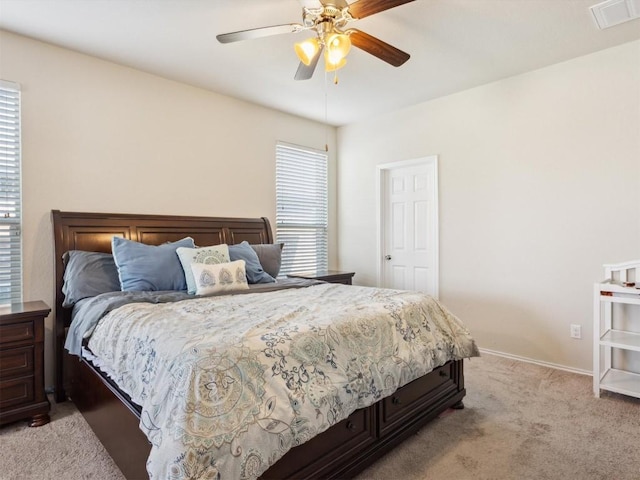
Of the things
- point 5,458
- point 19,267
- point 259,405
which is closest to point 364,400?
point 259,405

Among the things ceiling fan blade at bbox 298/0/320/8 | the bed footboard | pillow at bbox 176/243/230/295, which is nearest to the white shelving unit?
the bed footboard

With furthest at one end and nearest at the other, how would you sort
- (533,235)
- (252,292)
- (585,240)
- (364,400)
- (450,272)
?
1. (450,272)
2. (533,235)
3. (585,240)
4. (252,292)
5. (364,400)

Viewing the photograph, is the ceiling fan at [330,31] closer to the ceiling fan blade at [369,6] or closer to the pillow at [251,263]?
the ceiling fan blade at [369,6]

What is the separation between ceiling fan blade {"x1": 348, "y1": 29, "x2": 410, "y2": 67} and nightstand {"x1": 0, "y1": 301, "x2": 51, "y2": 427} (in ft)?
8.65

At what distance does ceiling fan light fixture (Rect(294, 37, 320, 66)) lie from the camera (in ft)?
7.10

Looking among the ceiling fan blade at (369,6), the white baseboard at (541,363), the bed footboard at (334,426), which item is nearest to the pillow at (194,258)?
the bed footboard at (334,426)

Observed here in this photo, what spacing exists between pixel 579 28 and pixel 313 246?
3422mm

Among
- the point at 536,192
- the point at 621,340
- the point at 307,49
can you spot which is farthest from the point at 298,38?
the point at 621,340

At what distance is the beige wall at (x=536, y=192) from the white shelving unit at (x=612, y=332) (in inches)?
5.2

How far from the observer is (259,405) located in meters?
1.34

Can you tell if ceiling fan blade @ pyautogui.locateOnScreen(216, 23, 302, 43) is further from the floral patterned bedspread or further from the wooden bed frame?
the wooden bed frame

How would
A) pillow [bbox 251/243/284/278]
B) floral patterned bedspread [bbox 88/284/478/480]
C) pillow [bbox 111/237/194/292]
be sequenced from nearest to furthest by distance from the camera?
floral patterned bedspread [bbox 88/284/478/480] < pillow [bbox 111/237/194/292] < pillow [bbox 251/243/284/278]

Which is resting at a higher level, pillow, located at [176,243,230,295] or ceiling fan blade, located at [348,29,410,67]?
ceiling fan blade, located at [348,29,410,67]

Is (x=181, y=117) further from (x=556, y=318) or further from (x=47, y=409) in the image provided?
(x=556, y=318)
